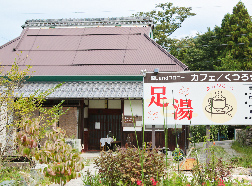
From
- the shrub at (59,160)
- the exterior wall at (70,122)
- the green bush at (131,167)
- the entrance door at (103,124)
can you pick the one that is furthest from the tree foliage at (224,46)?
the shrub at (59,160)

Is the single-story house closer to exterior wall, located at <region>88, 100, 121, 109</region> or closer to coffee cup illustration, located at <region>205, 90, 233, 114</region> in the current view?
exterior wall, located at <region>88, 100, 121, 109</region>

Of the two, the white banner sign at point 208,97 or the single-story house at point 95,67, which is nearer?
the white banner sign at point 208,97

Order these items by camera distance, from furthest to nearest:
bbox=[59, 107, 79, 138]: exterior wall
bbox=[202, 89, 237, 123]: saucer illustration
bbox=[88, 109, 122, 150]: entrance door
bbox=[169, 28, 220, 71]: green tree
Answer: bbox=[169, 28, 220, 71]: green tree < bbox=[88, 109, 122, 150]: entrance door < bbox=[59, 107, 79, 138]: exterior wall < bbox=[202, 89, 237, 123]: saucer illustration

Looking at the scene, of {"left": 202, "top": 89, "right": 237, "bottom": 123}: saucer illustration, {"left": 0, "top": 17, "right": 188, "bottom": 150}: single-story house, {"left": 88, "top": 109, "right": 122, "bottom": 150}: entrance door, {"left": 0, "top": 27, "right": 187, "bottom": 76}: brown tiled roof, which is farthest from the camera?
{"left": 88, "top": 109, "right": 122, "bottom": 150}: entrance door

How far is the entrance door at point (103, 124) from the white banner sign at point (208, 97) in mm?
6059

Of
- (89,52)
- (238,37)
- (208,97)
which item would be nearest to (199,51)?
(238,37)

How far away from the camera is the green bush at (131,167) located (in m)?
5.32

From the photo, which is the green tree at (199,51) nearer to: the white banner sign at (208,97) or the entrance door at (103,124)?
the entrance door at (103,124)

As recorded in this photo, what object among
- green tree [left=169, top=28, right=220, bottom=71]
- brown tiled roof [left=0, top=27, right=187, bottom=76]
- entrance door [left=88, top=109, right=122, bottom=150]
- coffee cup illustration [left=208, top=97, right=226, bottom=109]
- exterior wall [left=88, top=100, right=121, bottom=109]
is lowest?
entrance door [left=88, top=109, right=122, bottom=150]

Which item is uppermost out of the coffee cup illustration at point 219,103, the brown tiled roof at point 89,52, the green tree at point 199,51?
the green tree at point 199,51

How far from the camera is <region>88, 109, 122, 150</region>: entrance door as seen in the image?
1426cm

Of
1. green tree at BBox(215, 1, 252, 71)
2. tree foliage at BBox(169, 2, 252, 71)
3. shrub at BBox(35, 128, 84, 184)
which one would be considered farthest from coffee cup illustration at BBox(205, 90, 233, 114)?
green tree at BBox(215, 1, 252, 71)

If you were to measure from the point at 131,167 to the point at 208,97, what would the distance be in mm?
3657

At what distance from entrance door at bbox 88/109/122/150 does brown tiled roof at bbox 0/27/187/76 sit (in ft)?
5.82
